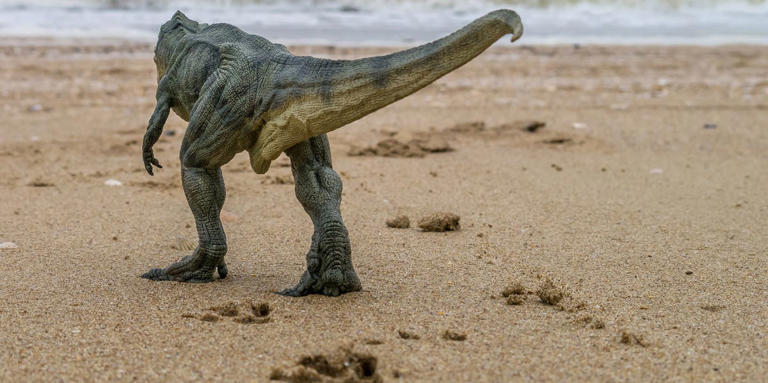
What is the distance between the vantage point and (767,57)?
16.7 metres

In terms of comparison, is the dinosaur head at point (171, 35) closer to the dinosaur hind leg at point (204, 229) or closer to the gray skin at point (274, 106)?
the gray skin at point (274, 106)

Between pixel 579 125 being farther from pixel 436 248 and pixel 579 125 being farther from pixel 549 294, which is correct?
pixel 549 294

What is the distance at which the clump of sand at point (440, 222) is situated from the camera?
18.5ft

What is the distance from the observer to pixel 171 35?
14.9ft

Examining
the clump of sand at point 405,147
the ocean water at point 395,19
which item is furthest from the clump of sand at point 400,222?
the ocean water at point 395,19

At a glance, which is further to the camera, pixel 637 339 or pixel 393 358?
pixel 637 339

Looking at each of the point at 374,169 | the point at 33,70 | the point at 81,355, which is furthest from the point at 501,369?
the point at 33,70

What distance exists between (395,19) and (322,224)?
19.8 m

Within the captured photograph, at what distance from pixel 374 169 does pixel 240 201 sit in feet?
5.28

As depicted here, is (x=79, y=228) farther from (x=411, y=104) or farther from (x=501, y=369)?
(x=411, y=104)

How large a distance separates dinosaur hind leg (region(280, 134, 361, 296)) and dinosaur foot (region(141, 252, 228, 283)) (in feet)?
1.54

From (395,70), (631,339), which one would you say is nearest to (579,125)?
(631,339)

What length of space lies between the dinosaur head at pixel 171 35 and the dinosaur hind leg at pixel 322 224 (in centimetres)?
95

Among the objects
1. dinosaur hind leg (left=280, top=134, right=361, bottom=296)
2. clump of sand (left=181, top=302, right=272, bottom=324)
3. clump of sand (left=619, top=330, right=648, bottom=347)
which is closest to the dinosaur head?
dinosaur hind leg (left=280, top=134, right=361, bottom=296)
